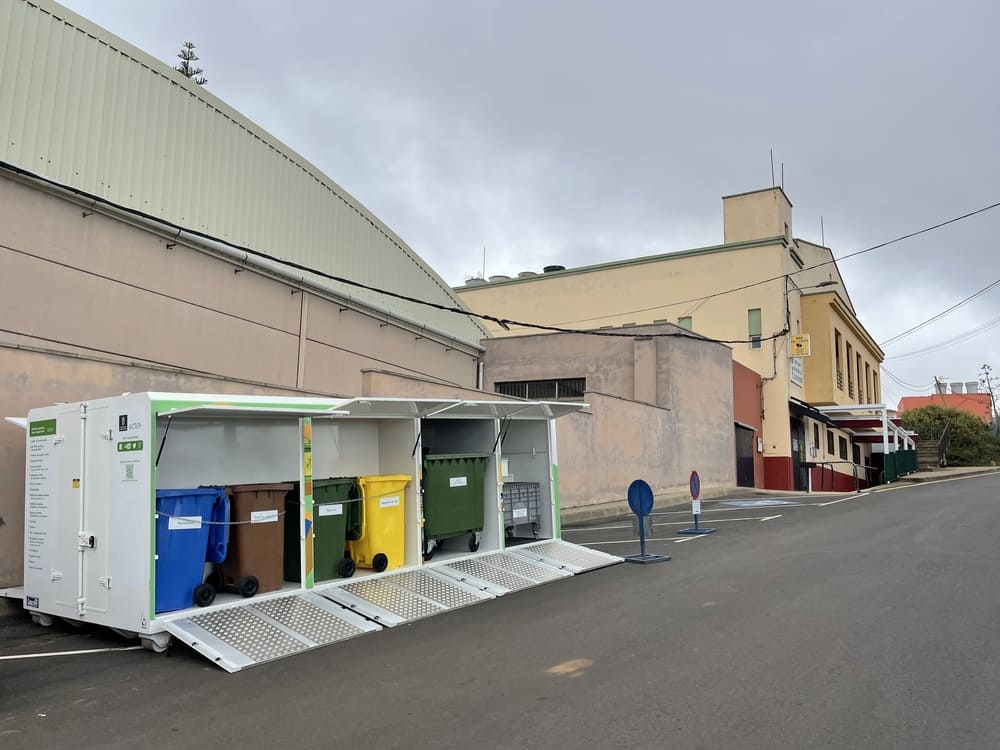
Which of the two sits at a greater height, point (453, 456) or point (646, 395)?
point (646, 395)

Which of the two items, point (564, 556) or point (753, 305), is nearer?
point (564, 556)

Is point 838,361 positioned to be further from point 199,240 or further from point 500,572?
point 500,572

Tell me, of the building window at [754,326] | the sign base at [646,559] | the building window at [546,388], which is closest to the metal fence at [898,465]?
the building window at [754,326]

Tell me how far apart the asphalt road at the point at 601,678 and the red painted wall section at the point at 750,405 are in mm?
21041

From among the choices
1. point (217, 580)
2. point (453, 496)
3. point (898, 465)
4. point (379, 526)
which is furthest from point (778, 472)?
point (217, 580)

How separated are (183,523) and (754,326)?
30487mm

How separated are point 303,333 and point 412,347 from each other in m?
5.14

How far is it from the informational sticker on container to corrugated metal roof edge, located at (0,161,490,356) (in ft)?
19.6

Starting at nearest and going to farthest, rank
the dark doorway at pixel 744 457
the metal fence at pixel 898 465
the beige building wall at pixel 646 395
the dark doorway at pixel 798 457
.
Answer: the beige building wall at pixel 646 395
the dark doorway at pixel 744 457
the dark doorway at pixel 798 457
the metal fence at pixel 898 465

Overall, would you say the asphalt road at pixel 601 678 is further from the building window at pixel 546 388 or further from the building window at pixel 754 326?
the building window at pixel 754 326

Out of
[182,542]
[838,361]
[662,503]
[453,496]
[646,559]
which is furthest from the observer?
[838,361]

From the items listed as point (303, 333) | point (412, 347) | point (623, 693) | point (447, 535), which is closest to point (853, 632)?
point (623, 693)

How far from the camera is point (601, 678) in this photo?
5789 mm

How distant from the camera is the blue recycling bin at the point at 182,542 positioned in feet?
23.9
